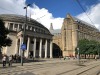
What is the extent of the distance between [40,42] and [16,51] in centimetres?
1211

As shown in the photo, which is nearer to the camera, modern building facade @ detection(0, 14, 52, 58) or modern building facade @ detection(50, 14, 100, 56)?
modern building facade @ detection(0, 14, 52, 58)

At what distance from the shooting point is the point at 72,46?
126 m

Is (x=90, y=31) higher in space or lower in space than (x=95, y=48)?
higher

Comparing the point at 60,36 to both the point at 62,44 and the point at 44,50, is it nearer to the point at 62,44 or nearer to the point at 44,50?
the point at 62,44

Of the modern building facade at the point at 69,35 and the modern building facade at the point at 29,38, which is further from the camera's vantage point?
the modern building facade at the point at 69,35

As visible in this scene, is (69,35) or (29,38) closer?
(29,38)


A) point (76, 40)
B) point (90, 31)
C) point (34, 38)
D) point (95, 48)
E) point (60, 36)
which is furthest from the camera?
point (90, 31)

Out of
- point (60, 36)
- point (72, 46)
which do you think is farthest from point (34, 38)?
point (60, 36)

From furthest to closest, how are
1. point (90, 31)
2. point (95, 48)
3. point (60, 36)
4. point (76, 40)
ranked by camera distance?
1. point (90, 31)
2. point (60, 36)
3. point (76, 40)
4. point (95, 48)

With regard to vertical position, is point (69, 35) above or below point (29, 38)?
above

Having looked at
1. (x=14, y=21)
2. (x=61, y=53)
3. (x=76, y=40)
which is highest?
(x=14, y=21)

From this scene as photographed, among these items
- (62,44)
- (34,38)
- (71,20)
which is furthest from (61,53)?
(34,38)

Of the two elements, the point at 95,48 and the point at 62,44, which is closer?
the point at 95,48

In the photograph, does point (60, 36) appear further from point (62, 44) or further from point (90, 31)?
point (90, 31)
